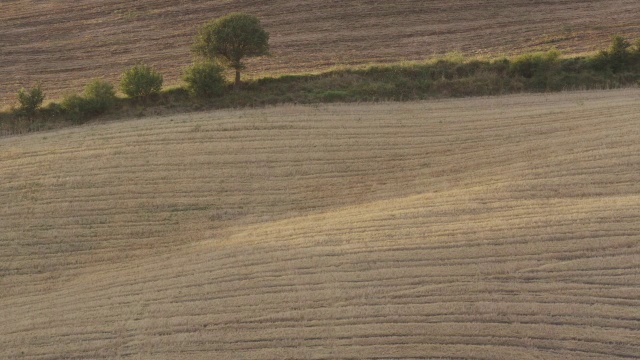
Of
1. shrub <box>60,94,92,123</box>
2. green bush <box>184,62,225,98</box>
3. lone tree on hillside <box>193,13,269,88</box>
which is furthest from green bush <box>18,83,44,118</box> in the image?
lone tree on hillside <box>193,13,269,88</box>

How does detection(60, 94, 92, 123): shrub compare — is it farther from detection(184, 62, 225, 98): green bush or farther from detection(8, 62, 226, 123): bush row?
detection(184, 62, 225, 98): green bush

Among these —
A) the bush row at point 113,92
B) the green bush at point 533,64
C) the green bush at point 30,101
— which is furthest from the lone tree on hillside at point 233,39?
the green bush at point 533,64

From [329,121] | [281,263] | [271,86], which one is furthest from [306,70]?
[281,263]

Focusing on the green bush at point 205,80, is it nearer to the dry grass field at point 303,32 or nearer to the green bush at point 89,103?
the dry grass field at point 303,32

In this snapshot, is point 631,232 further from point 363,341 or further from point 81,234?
point 81,234

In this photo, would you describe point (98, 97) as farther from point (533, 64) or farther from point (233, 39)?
point (533, 64)

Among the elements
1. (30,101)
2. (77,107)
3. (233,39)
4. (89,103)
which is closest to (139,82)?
(89,103)
